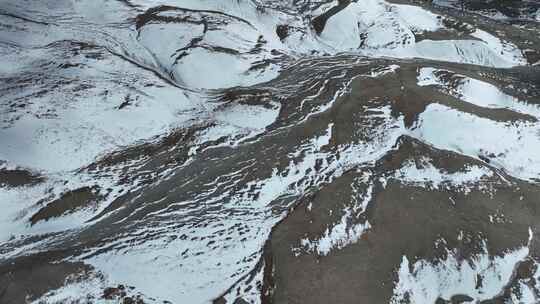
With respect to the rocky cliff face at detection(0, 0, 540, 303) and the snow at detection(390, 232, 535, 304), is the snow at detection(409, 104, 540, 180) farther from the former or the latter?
the snow at detection(390, 232, 535, 304)

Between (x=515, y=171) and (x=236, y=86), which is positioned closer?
(x=515, y=171)

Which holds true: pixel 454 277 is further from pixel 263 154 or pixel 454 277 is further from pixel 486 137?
pixel 263 154

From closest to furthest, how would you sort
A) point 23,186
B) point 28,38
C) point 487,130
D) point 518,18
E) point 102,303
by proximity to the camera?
1. point 102,303
2. point 23,186
3. point 487,130
4. point 28,38
5. point 518,18

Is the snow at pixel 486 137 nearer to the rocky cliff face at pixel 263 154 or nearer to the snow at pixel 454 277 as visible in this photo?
the rocky cliff face at pixel 263 154

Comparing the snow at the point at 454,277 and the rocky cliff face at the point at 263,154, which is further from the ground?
the rocky cliff face at the point at 263,154

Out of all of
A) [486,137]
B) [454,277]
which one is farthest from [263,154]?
[486,137]

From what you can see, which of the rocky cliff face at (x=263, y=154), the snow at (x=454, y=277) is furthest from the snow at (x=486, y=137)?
the snow at (x=454, y=277)

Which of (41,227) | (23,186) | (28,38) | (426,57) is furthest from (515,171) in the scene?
(28,38)

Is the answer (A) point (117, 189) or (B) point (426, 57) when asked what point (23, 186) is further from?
(B) point (426, 57)
